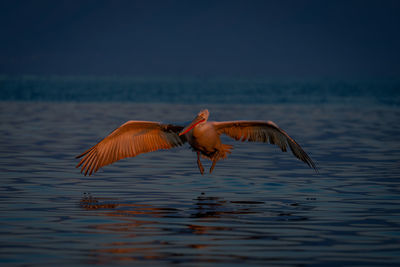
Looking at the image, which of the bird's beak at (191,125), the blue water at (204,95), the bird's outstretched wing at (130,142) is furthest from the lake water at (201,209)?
the blue water at (204,95)

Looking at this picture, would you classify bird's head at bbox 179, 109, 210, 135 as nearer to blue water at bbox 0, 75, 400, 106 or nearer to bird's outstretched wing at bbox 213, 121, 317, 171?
bird's outstretched wing at bbox 213, 121, 317, 171

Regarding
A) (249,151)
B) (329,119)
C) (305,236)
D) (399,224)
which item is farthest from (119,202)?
(329,119)

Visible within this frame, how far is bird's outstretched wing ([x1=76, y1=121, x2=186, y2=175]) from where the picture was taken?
1397 centimetres

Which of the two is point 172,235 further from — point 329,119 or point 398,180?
point 329,119

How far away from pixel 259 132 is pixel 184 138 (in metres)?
1.52

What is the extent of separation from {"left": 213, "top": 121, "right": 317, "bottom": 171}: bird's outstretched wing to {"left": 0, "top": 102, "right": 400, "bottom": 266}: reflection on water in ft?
2.51

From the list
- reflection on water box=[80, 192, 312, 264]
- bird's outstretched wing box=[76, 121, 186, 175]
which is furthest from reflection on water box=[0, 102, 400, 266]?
bird's outstretched wing box=[76, 121, 186, 175]

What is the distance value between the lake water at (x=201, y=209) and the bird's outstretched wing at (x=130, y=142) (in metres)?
0.48

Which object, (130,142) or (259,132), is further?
(130,142)

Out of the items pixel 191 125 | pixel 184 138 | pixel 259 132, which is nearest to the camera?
pixel 191 125

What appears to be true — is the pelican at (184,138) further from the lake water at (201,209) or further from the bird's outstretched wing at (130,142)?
the lake water at (201,209)

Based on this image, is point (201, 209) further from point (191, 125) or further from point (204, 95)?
point (204, 95)

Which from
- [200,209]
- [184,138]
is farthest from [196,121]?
[200,209]

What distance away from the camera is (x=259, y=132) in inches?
548
